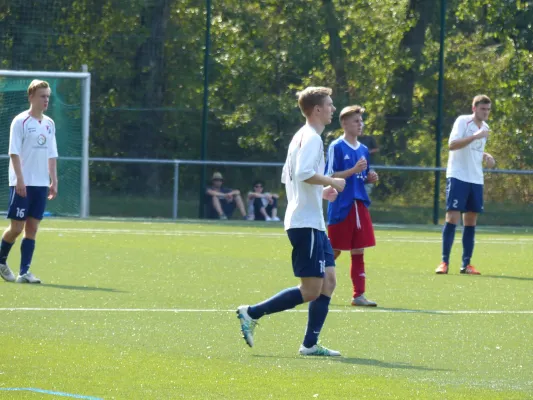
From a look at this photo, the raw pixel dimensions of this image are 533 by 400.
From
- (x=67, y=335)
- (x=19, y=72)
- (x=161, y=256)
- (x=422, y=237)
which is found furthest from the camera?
(x=19, y=72)

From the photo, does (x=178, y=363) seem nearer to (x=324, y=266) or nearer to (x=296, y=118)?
(x=324, y=266)

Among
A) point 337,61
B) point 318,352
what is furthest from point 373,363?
point 337,61

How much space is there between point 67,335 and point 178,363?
1.39 m

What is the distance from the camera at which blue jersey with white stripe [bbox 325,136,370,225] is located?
10773 millimetres

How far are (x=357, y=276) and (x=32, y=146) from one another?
3.62 metres

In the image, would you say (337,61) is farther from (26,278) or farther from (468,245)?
(26,278)

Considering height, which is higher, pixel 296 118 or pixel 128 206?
pixel 296 118

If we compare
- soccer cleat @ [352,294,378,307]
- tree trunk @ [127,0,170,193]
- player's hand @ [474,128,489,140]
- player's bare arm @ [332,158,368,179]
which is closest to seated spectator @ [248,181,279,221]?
tree trunk @ [127,0,170,193]

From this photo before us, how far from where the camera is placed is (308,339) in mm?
8008

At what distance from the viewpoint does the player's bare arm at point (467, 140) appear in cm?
1391

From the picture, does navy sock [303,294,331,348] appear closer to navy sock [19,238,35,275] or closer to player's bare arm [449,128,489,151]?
navy sock [19,238,35,275]

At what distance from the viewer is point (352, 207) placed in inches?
432

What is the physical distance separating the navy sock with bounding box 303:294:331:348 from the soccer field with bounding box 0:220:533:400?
186mm

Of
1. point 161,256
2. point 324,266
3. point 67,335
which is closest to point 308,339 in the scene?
point 324,266
